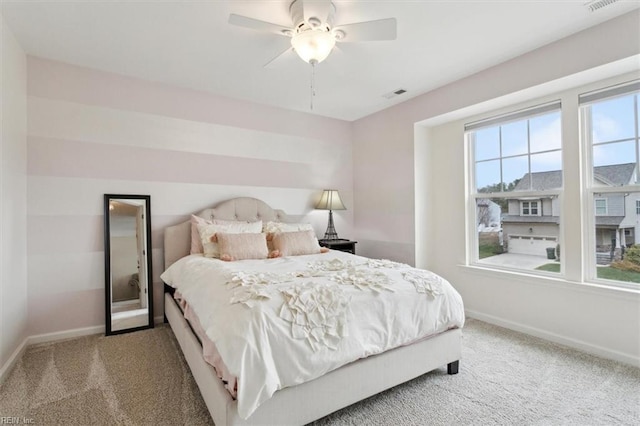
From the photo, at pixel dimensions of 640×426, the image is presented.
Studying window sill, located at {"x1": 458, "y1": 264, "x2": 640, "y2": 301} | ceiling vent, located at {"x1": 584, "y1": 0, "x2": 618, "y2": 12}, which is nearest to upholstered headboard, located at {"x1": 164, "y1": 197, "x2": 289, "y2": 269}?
window sill, located at {"x1": 458, "y1": 264, "x2": 640, "y2": 301}

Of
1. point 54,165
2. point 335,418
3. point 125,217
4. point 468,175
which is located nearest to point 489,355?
point 335,418

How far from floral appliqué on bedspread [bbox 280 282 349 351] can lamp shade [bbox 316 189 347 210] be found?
95.0 inches

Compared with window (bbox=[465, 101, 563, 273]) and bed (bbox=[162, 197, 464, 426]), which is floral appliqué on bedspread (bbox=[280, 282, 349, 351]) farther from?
window (bbox=[465, 101, 563, 273])

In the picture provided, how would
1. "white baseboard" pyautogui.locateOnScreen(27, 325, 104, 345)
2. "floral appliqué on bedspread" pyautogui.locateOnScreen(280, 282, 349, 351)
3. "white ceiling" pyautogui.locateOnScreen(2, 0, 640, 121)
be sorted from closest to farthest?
"floral appliqué on bedspread" pyautogui.locateOnScreen(280, 282, 349, 351), "white ceiling" pyautogui.locateOnScreen(2, 0, 640, 121), "white baseboard" pyautogui.locateOnScreen(27, 325, 104, 345)

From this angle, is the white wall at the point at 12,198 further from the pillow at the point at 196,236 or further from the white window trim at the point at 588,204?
the white window trim at the point at 588,204

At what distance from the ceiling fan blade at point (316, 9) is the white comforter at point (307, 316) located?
66.7 inches

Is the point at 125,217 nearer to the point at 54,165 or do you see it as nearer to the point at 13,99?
the point at 54,165

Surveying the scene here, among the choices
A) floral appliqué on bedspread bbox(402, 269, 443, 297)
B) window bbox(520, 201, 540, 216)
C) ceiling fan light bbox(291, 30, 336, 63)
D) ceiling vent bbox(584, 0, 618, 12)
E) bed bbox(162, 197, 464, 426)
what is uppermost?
ceiling vent bbox(584, 0, 618, 12)

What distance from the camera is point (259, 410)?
1.43m

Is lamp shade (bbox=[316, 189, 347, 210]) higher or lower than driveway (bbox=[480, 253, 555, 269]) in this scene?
higher

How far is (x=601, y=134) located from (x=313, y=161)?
3.04 meters

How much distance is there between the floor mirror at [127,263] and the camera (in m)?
2.98

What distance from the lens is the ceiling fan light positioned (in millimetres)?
1977

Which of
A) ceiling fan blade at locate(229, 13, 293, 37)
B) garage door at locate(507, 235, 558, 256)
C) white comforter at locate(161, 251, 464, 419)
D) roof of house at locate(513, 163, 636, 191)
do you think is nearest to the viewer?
white comforter at locate(161, 251, 464, 419)
